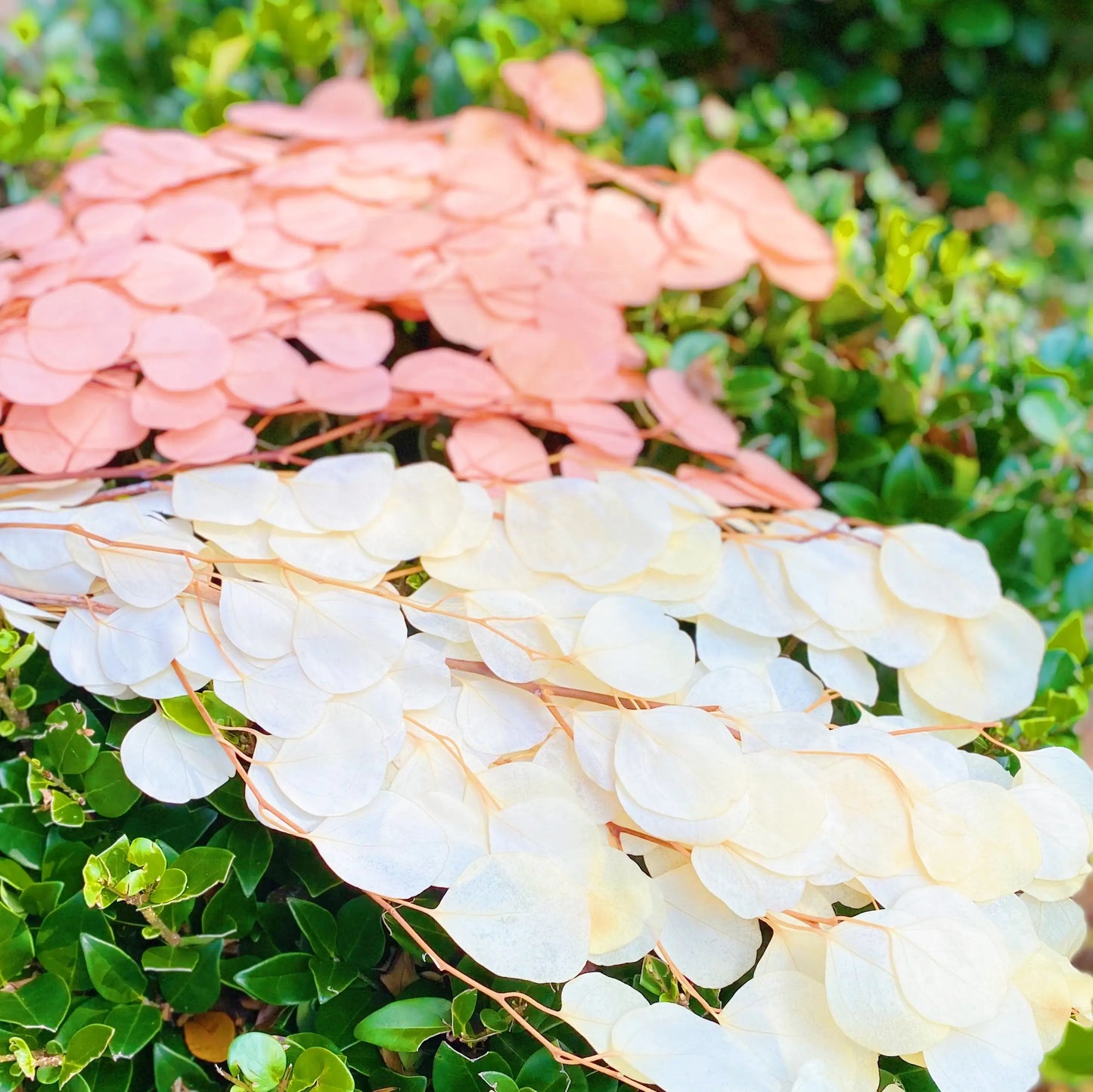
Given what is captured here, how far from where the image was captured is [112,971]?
22.9 inches

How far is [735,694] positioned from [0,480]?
50cm

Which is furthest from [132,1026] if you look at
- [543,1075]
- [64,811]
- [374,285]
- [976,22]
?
[976,22]

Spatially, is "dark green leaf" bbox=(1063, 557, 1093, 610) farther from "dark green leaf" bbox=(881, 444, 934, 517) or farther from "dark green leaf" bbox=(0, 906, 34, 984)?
"dark green leaf" bbox=(0, 906, 34, 984)

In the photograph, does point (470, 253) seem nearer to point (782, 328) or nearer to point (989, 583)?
point (782, 328)

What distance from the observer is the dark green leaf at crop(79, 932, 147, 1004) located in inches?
22.7

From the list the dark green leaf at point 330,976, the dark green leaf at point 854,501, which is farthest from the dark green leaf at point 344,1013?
the dark green leaf at point 854,501

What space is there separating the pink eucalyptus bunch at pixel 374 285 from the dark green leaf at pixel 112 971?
12.0 inches

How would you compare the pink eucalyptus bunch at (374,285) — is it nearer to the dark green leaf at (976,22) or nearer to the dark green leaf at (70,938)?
the dark green leaf at (70,938)

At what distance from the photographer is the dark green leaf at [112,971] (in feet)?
1.89

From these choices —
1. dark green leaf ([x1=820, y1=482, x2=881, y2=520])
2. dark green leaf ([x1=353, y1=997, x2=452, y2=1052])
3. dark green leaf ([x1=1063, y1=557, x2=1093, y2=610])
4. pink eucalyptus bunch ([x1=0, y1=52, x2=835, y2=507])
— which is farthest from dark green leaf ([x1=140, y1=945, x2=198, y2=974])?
dark green leaf ([x1=1063, y1=557, x2=1093, y2=610])

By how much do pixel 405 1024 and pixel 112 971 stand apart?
0.60 ft

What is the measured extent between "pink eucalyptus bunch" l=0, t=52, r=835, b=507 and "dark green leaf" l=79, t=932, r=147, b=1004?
31cm

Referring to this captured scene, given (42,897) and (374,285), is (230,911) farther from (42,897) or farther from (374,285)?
(374,285)

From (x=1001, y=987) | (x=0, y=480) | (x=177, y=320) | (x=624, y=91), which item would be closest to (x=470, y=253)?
→ (x=177, y=320)
